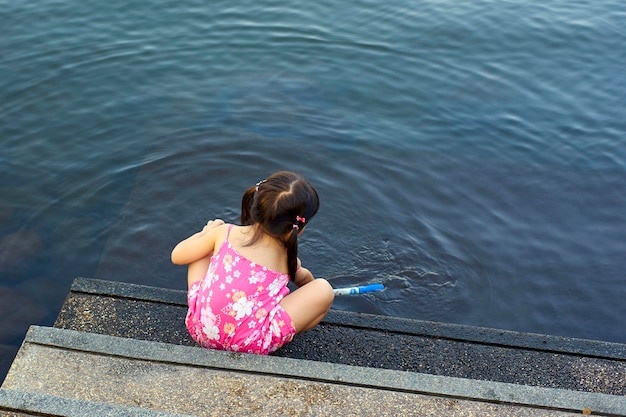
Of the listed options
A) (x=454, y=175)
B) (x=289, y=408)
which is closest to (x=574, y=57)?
(x=454, y=175)

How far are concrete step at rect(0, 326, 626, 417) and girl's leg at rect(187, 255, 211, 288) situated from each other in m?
0.45

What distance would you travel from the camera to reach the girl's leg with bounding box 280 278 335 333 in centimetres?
344

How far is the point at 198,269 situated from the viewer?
A: 3.67 meters

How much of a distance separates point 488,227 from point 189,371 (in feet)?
10.9

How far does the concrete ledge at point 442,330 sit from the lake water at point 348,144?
0.96m

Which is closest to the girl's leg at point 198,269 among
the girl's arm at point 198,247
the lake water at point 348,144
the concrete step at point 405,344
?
the girl's arm at point 198,247

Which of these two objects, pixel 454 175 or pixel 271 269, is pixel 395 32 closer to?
pixel 454 175

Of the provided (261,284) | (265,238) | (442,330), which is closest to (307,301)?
(261,284)

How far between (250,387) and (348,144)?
3.90 metres

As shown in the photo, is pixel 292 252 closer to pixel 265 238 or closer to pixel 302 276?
pixel 265 238

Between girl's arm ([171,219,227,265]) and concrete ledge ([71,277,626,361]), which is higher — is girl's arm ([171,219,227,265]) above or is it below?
above

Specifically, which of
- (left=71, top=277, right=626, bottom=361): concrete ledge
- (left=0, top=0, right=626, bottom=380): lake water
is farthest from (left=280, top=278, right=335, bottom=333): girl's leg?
(left=0, top=0, right=626, bottom=380): lake water

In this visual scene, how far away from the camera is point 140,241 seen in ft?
17.7

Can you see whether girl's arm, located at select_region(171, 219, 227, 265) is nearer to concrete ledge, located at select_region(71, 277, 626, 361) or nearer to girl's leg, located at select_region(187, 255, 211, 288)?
girl's leg, located at select_region(187, 255, 211, 288)
